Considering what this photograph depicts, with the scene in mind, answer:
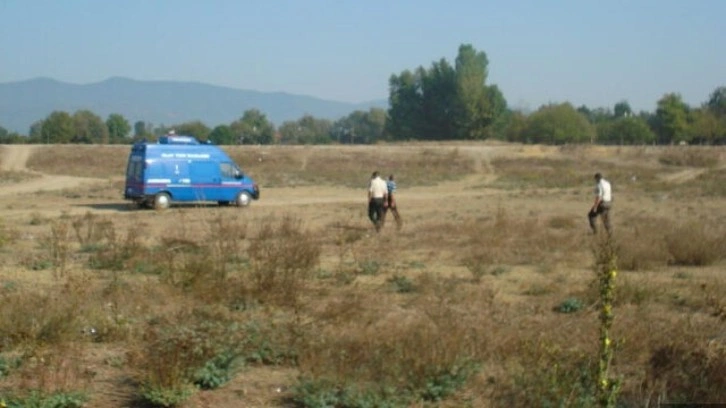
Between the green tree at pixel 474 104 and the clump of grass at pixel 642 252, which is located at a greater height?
the green tree at pixel 474 104

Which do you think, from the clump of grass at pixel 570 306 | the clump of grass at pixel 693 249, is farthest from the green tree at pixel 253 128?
the clump of grass at pixel 570 306

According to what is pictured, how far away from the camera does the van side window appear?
38.9 m

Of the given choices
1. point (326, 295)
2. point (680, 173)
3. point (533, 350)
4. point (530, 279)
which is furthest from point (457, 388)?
point (680, 173)

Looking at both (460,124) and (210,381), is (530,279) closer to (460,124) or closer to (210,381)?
(210,381)

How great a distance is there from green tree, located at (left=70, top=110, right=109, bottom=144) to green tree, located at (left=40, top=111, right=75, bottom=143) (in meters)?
0.89

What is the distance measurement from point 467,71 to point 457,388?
124324 mm

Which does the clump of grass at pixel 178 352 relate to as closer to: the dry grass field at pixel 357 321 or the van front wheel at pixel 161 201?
the dry grass field at pixel 357 321

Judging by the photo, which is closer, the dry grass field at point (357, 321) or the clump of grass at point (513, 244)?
the dry grass field at point (357, 321)

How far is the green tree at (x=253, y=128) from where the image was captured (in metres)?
146

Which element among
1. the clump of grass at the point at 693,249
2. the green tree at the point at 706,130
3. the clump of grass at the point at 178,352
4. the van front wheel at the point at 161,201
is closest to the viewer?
the clump of grass at the point at 178,352

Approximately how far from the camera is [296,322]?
31.0 ft

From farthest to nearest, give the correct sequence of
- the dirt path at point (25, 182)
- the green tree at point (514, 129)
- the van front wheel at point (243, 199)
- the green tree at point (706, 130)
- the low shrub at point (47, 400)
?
the green tree at point (514, 129) < the green tree at point (706, 130) < the dirt path at point (25, 182) < the van front wheel at point (243, 199) < the low shrub at point (47, 400)

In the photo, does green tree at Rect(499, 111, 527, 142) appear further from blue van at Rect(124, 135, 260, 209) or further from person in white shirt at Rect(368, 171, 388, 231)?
person in white shirt at Rect(368, 171, 388, 231)

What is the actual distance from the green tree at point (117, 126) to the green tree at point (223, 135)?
18286 millimetres
